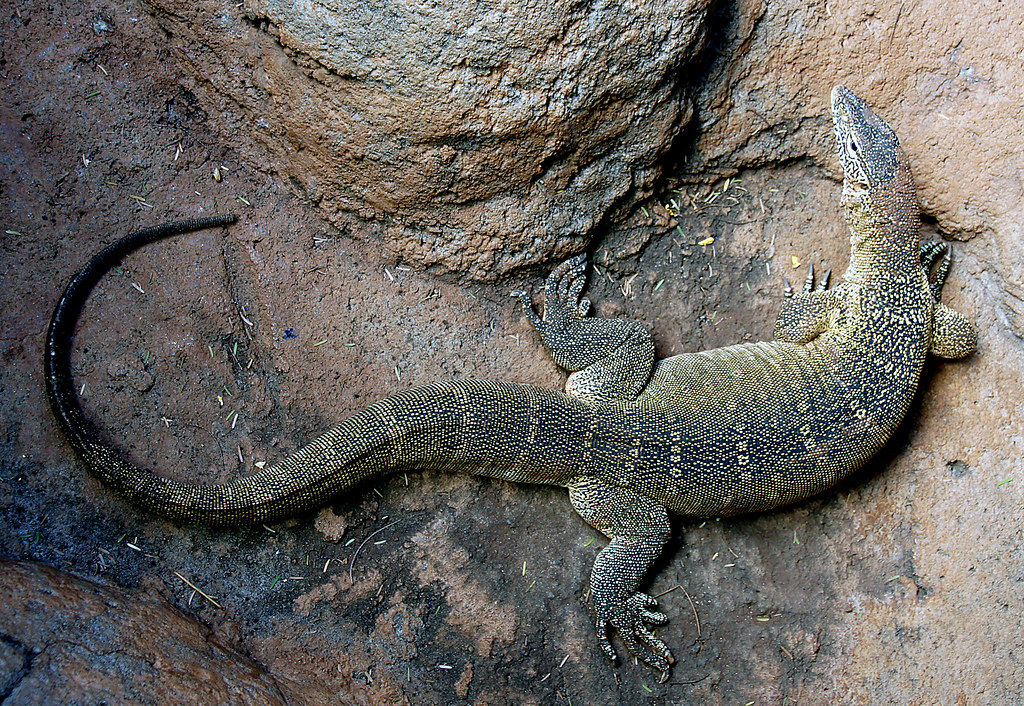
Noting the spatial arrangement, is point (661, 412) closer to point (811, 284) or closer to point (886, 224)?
point (811, 284)

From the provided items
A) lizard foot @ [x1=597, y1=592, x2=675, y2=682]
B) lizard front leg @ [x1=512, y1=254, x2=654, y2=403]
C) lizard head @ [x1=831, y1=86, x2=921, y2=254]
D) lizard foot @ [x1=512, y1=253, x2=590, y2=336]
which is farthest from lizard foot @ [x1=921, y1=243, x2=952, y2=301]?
lizard foot @ [x1=597, y1=592, x2=675, y2=682]

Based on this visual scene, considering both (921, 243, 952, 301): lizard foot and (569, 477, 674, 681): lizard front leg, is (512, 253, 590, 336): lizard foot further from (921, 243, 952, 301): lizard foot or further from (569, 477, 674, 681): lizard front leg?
(921, 243, 952, 301): lizard foot

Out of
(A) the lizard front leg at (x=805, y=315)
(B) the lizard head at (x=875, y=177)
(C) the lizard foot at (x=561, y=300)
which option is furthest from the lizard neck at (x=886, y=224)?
(C) the lizard foot at (x=561, y=300)

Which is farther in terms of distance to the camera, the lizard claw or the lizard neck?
the lizard claw

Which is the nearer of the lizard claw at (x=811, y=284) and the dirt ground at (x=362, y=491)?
the dirt ground at (x=362, y=491)

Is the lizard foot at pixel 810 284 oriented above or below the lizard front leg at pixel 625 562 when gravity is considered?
above

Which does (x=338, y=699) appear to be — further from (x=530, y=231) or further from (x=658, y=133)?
(x=658, y=133)

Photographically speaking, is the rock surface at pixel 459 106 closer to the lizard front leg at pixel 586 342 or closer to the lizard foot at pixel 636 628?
the lizard front leg at pixel 586 342

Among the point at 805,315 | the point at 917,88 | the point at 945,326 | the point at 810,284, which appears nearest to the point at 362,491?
the point at 805,315
